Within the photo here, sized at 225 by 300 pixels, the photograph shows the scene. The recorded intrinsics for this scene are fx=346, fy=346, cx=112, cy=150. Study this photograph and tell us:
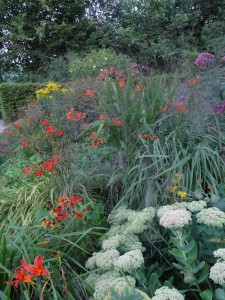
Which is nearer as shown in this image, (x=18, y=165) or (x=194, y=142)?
(x=194, y=142)

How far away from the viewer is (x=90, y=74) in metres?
7.50

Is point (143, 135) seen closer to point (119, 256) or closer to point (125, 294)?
point (119, 256)

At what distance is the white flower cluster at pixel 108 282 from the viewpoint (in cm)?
139

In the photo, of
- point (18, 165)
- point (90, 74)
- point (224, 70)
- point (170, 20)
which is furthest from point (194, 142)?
point (170, 20)

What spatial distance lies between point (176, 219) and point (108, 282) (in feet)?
1.28

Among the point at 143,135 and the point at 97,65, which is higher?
the point at 97,65

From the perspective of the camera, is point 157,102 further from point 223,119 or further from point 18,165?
point 18,165

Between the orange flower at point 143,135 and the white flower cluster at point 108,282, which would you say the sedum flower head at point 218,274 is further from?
the orange flower at point 143,135

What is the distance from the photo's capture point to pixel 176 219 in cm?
148

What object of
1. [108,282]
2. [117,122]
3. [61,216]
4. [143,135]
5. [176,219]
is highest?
[117,122]

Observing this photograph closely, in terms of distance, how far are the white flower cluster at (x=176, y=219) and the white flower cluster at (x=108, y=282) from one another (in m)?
0.27

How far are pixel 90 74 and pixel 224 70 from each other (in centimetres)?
430

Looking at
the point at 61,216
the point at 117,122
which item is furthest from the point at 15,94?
the point at 61,216

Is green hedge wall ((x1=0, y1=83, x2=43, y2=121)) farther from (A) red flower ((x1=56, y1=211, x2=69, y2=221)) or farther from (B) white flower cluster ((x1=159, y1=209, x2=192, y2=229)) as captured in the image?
(B) white flower cluster ((x1=159, y1=209, x2=192, y2=229))
